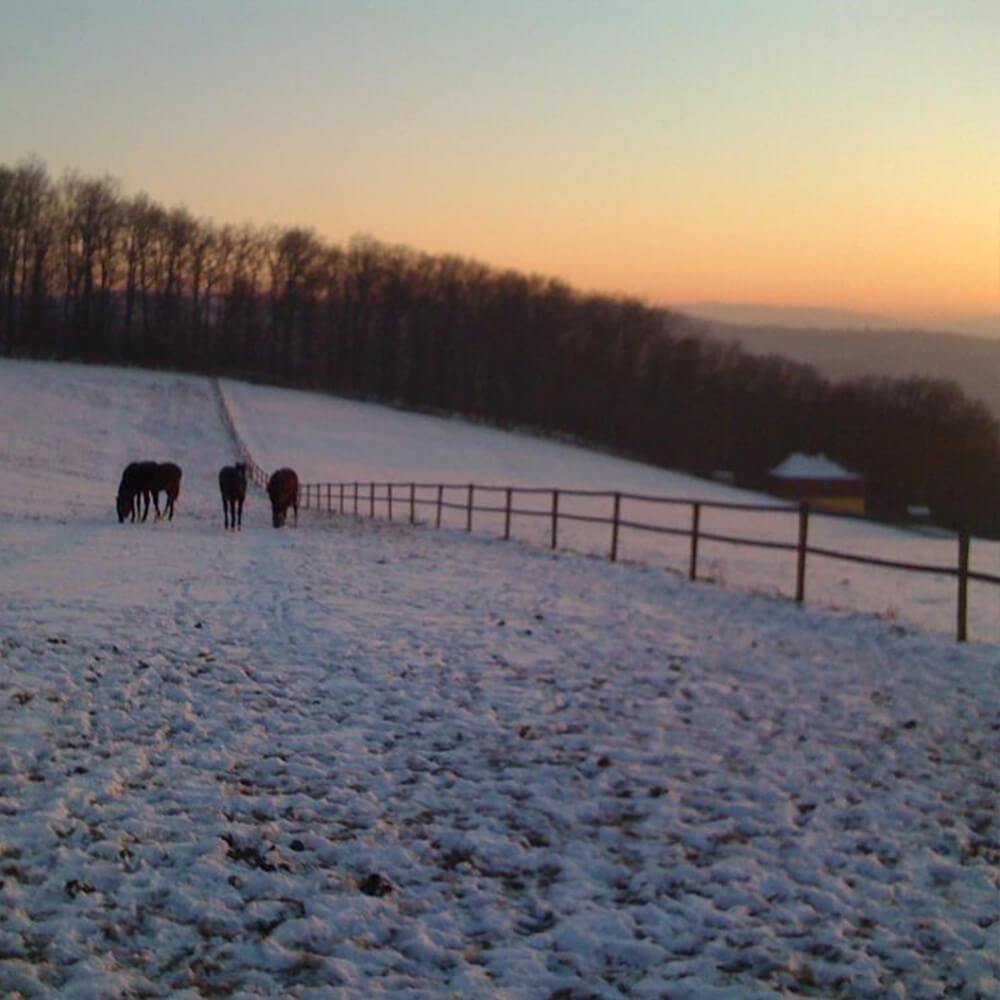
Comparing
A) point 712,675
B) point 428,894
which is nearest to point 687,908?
point 428,894

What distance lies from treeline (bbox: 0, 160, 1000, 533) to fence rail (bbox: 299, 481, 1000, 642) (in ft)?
128

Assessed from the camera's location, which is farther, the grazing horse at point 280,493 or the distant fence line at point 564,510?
the grazing horse at point 280,493

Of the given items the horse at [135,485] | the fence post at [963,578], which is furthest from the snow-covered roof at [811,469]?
the fence post at [963,578]

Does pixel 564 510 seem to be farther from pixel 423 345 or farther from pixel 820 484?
pixel 423 345

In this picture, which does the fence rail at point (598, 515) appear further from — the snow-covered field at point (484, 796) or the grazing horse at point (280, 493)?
the grazing horse at point (280, 493)

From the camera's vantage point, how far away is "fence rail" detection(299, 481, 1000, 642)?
11.5 metres

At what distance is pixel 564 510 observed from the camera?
45.3m

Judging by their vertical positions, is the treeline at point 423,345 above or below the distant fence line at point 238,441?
above

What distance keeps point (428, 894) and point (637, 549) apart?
88.0ft

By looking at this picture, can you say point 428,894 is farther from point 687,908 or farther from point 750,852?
point 750,852

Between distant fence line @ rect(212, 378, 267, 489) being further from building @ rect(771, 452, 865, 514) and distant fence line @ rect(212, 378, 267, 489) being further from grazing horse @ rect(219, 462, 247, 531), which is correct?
building @ rect(771, 452, 865, 514)

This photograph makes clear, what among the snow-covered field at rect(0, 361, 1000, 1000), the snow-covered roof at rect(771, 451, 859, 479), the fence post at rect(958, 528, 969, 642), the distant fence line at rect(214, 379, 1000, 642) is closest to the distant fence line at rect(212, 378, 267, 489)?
the distant fence line at rect(214, 379, 1000, 642)

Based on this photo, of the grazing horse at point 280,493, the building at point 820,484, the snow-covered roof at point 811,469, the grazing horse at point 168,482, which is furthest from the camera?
the snow-covered roof at point 811,469

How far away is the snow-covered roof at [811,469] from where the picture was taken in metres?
80.2
